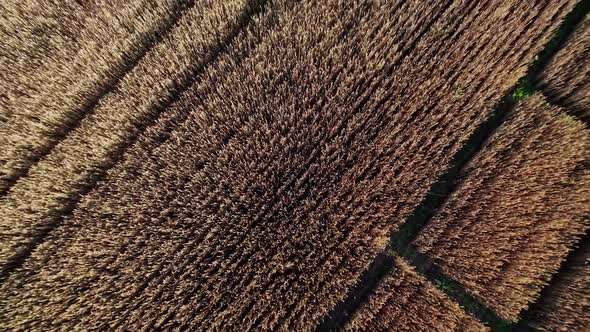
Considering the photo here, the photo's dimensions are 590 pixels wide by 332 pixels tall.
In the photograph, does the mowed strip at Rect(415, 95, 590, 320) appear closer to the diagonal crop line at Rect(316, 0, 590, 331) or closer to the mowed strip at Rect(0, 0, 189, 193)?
the diagonal crop line at Rect(316, 0, 590, 331)

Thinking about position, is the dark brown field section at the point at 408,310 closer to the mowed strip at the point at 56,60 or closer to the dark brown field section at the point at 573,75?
the dark brown field section at the point at 573,75

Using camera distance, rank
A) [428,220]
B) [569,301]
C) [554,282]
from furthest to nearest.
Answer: [428,220] → [554,282] → [569,301]

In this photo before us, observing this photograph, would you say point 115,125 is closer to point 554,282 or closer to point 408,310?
point 408,310

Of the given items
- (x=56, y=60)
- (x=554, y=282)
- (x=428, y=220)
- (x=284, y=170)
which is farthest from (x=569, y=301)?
(x=56, y=60)

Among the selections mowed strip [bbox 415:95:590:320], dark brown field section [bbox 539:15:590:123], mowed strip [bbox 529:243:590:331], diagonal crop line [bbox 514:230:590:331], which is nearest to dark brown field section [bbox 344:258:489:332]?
mowed strip [bbox 415:95:590:320]

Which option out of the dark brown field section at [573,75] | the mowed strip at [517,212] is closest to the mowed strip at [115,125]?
the mowed strip at [517,212]

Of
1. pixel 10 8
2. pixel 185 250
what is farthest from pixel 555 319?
pixel 10 8
